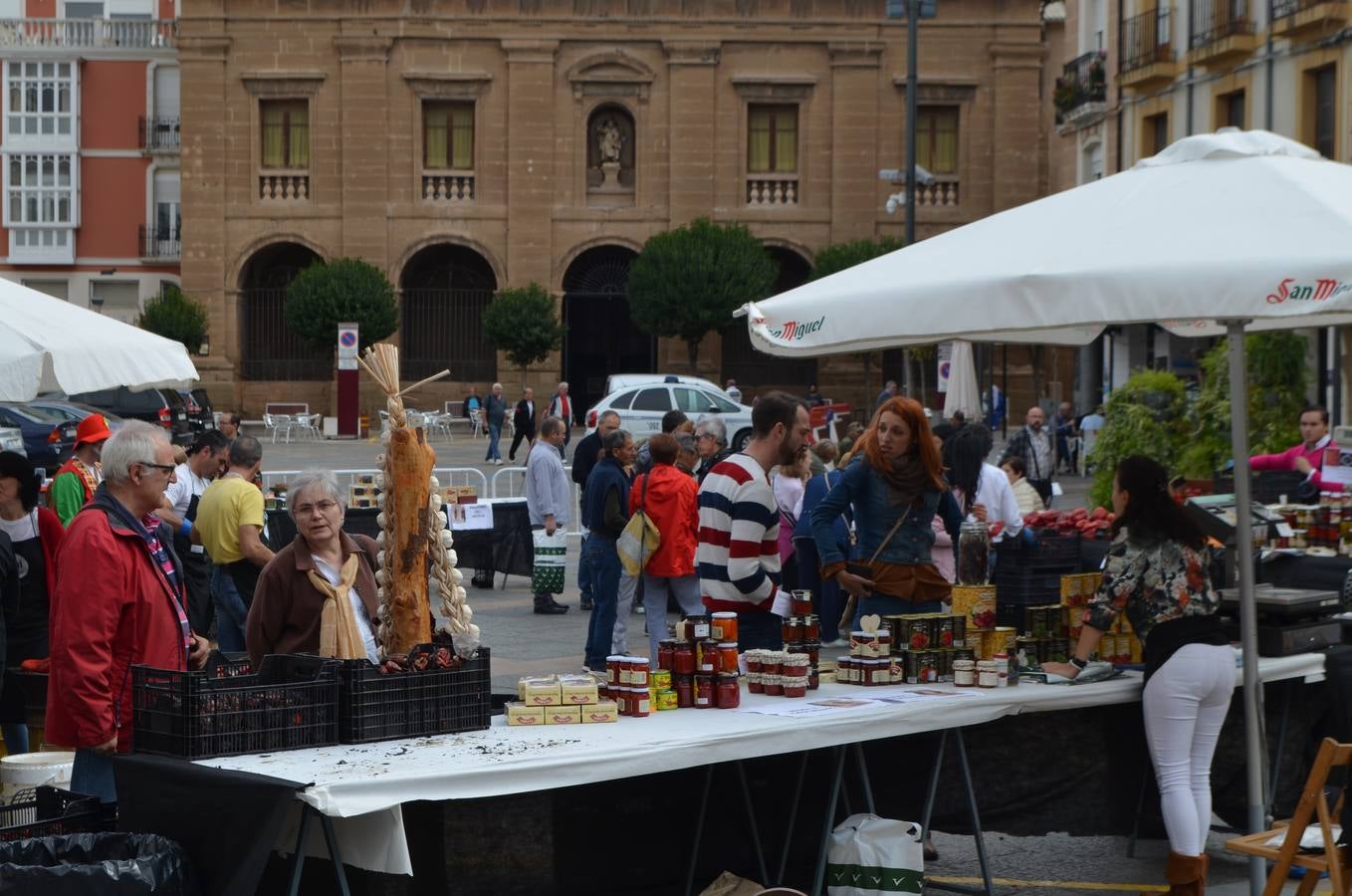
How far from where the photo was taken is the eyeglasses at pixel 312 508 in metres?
6.00

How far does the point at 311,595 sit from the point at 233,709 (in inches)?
32.6

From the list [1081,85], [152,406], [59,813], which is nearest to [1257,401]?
[59,813]

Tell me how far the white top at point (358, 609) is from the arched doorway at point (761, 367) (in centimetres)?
3868

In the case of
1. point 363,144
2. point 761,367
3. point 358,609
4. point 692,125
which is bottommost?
point 358,609

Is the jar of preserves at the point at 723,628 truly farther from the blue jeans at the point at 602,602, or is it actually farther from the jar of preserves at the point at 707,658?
the blue jeans at the point at 602,602

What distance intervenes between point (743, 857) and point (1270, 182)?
3.21 m

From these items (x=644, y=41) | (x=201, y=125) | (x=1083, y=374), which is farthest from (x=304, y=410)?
(x=1083, y=374)

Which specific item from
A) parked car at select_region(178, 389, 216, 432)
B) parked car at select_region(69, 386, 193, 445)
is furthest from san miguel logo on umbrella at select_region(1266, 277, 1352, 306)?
parked car at select_region(178, 389, 216, 432)

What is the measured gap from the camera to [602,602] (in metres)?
11.9

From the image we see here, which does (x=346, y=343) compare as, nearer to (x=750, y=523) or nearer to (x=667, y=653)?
(x=750, y=523)

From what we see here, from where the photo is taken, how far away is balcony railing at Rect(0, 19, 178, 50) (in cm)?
4988

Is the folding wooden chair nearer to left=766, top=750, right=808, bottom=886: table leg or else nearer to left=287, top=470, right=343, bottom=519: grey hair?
left=766, top=750, right=808, bottom=886: table leg

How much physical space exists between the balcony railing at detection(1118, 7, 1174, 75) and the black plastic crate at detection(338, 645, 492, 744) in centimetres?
2960

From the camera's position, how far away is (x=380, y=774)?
4941 mm
